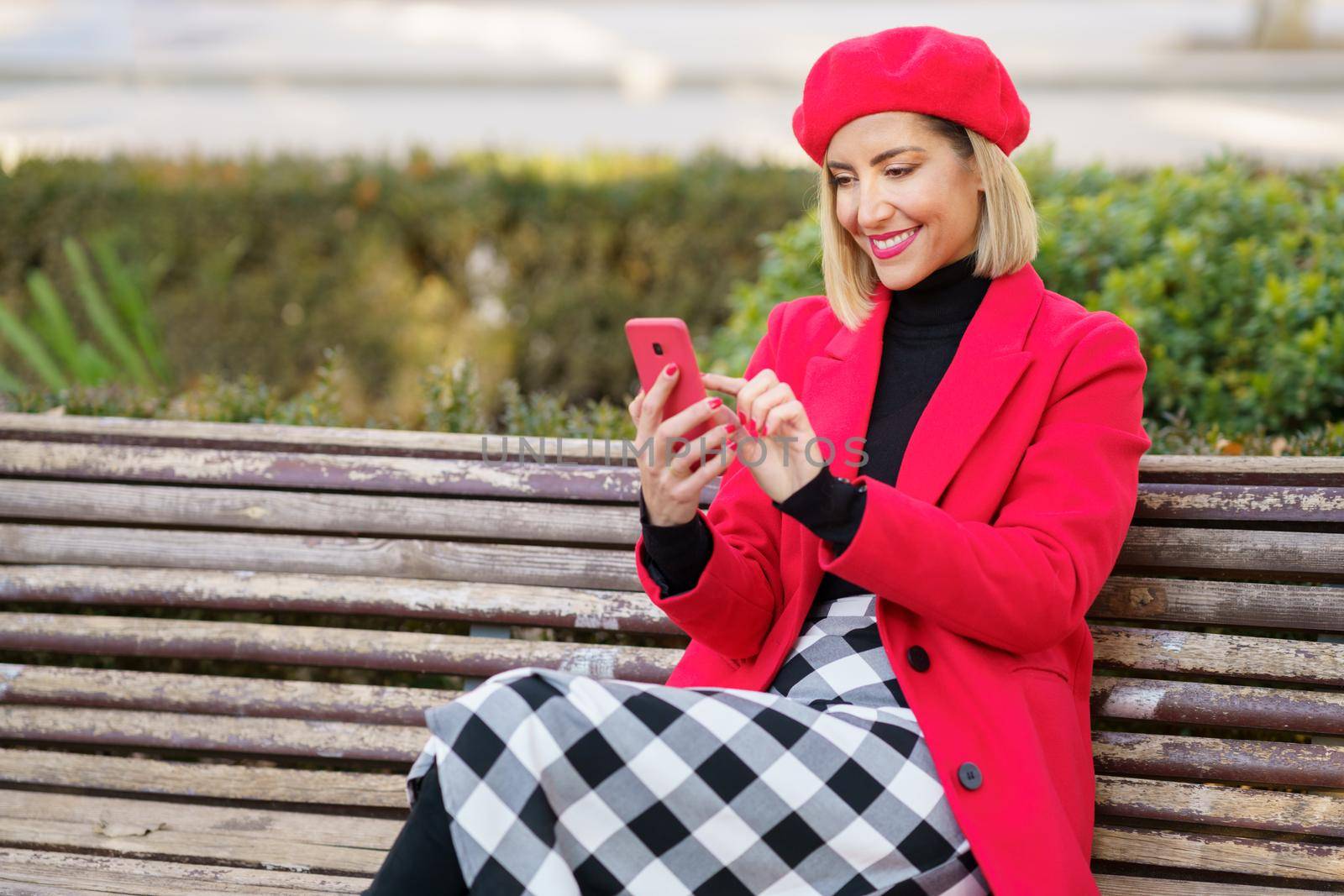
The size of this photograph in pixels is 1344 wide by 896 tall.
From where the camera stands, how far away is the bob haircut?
87.4 inches

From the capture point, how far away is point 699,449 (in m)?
2.12

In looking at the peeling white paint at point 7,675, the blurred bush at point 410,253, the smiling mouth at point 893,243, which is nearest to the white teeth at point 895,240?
the smiling mouth at point 893,243

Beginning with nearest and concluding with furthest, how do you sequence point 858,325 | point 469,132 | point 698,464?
1. point 698,464
2. point 858,325
3. point 469,132

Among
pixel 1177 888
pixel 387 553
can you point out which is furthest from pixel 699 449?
pixel 1177 888

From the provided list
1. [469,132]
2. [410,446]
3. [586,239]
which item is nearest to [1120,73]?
[469,132]

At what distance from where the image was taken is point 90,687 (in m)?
2.86

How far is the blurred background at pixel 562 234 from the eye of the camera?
3463 mm

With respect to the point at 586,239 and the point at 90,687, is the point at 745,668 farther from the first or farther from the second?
the point at 586,239

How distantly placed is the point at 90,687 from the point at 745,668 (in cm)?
145

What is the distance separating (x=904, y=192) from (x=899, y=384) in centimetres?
33

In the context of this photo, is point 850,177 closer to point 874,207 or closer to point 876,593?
point 874,207

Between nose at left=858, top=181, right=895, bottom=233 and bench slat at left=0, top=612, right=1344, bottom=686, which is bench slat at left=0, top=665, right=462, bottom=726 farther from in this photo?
nose at left=858, top=181, right=895, bottom=233

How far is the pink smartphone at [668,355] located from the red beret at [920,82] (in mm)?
474

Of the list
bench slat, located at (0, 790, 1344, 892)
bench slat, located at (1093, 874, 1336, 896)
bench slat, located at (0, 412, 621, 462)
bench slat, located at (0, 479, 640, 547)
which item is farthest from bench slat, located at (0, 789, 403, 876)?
bench slat, located at (1093, 874, 1336, 896)
